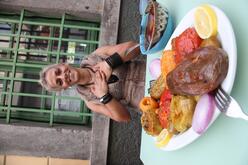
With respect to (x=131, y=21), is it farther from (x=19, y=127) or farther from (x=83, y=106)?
(x=19, y=127)

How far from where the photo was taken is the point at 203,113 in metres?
0.84

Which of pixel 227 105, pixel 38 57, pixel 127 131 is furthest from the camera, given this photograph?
pixel 38 57

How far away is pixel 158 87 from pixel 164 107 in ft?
0.29

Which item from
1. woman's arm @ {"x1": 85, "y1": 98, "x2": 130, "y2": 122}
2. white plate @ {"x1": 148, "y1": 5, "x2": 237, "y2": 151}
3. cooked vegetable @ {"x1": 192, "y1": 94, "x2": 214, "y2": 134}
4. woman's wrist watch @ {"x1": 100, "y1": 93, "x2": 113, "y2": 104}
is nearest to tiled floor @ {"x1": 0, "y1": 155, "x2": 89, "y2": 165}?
woman's arm @ {"x1": 85, "y1": 98, "x2": 130, "y2": 122}

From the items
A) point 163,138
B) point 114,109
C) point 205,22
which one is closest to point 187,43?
point 205,22

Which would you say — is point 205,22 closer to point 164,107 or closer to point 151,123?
point 164,107

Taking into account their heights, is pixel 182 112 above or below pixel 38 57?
below

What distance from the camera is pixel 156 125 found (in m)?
1.18

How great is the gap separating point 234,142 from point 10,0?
2.31 m

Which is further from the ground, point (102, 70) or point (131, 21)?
point (131, 21)

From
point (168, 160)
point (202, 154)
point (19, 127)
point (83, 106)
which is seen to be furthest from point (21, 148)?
point (202, 154)

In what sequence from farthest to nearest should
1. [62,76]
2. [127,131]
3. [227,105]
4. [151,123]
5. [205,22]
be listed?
[127,131] → [62,76] → [151,123] → [205,22] → [227,105]

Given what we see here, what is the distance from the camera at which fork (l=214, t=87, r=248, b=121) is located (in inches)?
29.3

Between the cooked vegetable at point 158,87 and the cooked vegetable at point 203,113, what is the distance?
276 millimetres
